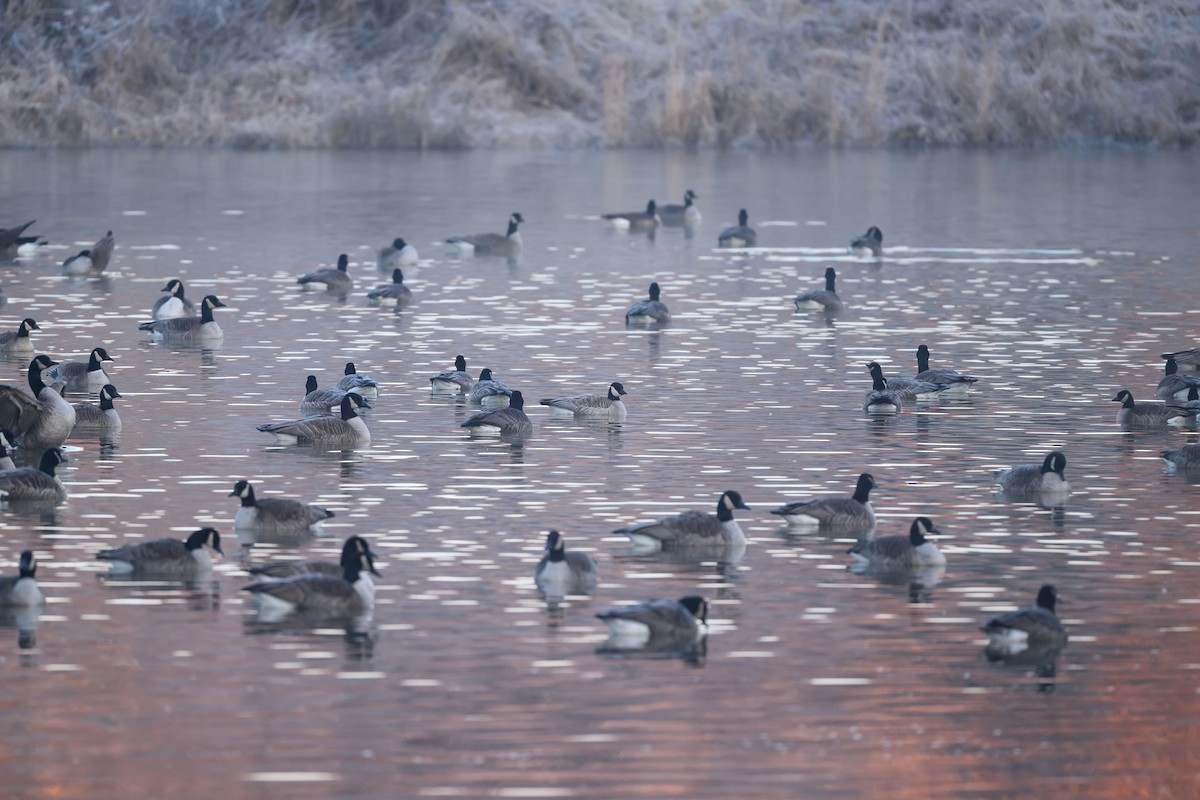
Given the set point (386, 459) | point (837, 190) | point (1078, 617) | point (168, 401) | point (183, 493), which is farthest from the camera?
Result: point (837, 190)

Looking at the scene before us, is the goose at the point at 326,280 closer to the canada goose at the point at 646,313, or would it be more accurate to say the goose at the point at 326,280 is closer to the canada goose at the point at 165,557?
the canada goose at the point at 646,313

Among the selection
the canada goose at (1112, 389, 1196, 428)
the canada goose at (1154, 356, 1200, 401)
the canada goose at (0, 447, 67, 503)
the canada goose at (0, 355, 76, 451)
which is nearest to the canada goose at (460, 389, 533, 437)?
the canada goose at (0, 355, 76, 451)

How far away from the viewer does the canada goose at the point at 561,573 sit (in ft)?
46.8

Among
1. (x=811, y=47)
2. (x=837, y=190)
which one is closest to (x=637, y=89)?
(x=811, y=47)

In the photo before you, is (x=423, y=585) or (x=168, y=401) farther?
(x=168, y=401)

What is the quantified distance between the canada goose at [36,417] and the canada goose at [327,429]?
5.76 feet

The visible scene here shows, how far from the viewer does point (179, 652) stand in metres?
12.8

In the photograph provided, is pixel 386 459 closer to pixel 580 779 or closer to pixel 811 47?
pixel 580 779

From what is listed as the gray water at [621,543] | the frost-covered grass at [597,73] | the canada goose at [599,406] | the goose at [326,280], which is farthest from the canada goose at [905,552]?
the frost-covered grass at [597,73]

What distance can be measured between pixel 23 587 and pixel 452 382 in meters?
9.73

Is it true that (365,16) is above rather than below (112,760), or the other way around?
above

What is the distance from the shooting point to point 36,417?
19.7 m

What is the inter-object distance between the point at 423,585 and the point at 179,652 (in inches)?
84.4

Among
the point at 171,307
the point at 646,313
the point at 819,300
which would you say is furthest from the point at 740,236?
the point at 171,307
